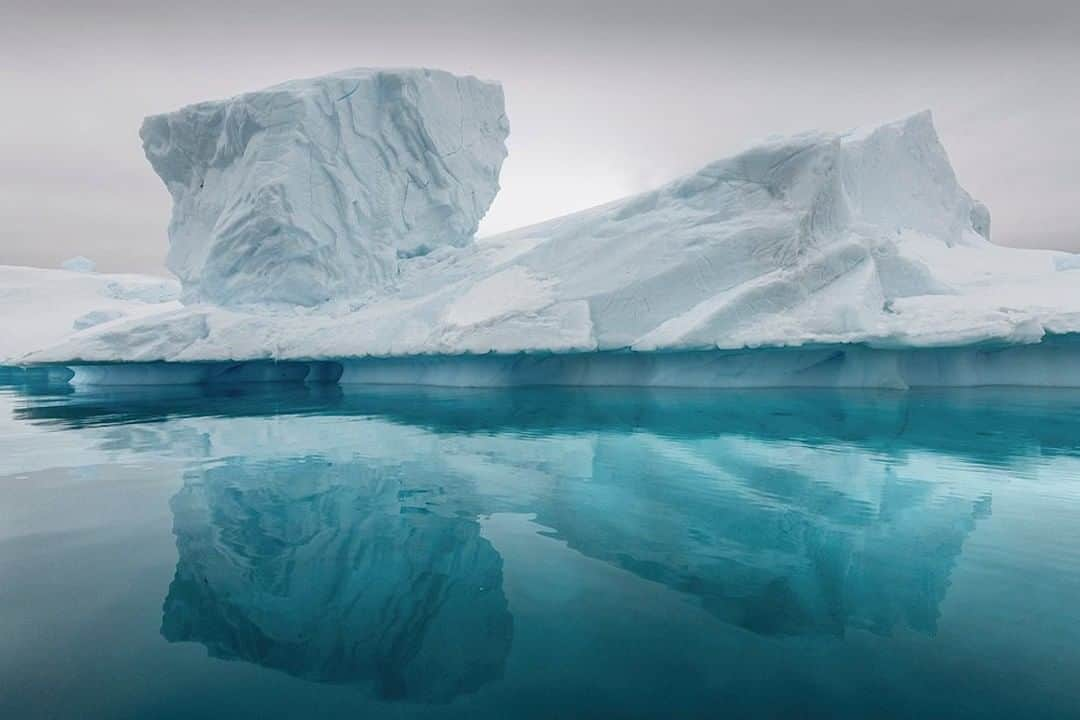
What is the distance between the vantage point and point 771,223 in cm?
1030

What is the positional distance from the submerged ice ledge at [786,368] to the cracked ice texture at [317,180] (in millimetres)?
3173

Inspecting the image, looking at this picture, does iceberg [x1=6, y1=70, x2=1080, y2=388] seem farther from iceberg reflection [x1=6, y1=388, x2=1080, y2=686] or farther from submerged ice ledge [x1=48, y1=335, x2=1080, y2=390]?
iceberg reflection [x1=6, y1=388, x2=1080, y2=686]

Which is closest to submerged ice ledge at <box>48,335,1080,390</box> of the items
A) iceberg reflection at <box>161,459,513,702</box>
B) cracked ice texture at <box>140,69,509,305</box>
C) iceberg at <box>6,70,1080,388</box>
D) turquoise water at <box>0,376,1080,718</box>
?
iceberg at <box>6,70,1080,388</box>

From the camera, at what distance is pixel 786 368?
1052 centimetres

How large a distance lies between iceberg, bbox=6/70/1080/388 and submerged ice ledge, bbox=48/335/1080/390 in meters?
0.04

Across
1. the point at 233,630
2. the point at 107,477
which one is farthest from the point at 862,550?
the point at 107,477

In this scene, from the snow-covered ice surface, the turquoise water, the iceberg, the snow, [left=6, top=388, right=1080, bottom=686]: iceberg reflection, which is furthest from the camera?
the snow

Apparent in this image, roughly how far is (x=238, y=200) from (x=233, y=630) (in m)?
13.1

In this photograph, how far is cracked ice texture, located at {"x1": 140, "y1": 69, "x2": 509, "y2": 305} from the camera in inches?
516

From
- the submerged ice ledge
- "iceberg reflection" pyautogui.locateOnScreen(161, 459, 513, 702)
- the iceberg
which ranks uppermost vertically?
the iceberg

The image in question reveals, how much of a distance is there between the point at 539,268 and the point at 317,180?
5608mm

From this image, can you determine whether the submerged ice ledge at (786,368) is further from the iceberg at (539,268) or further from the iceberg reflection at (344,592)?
the iceberg reflection at (344,592)

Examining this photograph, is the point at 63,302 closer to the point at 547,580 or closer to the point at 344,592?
the point at 344,592

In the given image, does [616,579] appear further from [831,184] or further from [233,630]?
[831,184]
